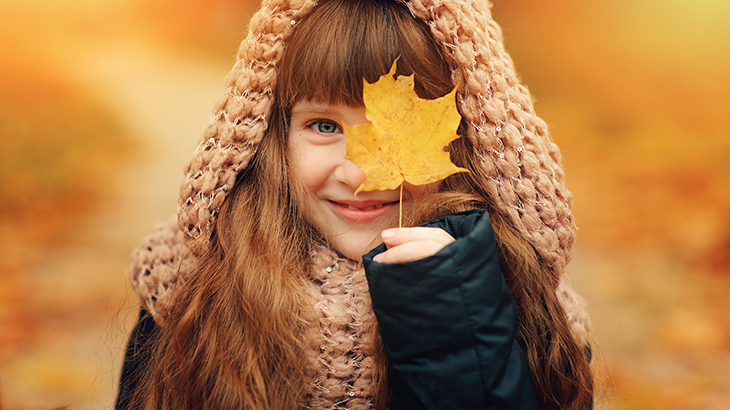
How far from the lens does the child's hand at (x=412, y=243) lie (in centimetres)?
76

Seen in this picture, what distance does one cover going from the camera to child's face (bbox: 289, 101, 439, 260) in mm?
906

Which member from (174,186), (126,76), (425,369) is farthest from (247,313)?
(126,76)

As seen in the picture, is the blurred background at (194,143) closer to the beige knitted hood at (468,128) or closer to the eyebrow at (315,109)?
the beige knitted hood at (468,128)

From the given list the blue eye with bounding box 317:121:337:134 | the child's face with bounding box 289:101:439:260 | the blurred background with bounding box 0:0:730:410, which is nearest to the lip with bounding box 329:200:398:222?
the child's face with bounding box 289:101:439:260

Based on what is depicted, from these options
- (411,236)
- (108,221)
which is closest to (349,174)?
(411,236)

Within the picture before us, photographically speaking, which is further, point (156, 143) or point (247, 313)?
point (156, 143)

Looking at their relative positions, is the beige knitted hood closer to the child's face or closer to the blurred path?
the child's face

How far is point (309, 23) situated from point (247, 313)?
0.56 m

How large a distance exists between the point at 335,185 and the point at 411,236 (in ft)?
0.76

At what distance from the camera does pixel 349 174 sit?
34.9 inches

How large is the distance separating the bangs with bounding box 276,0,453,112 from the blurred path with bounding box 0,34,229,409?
1256 millimetres

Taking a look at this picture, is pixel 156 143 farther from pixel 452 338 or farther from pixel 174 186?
pixel 452 338

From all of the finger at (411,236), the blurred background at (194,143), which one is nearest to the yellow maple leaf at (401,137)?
the finger at (411,236)

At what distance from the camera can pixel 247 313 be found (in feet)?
2.96
